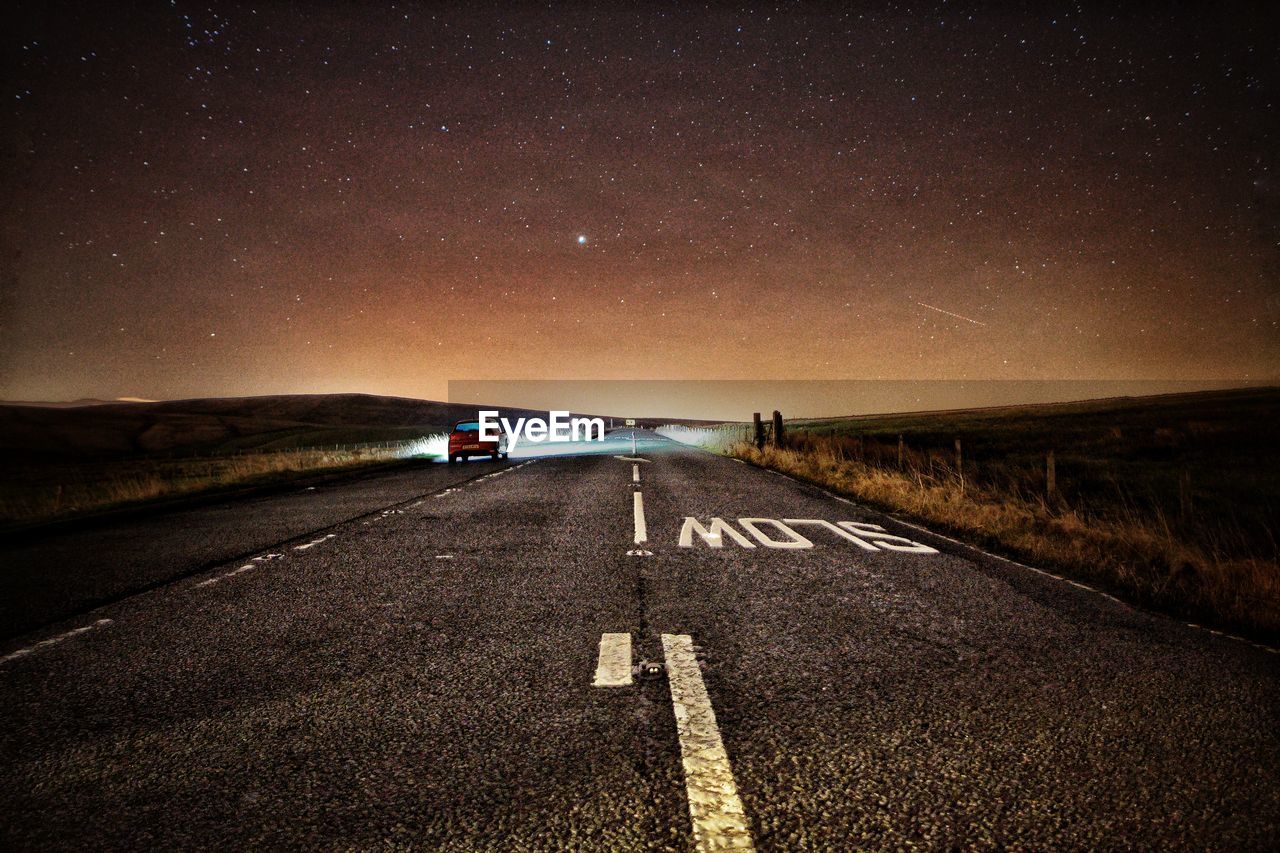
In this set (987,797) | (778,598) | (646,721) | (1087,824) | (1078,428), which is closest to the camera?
(1087,824)

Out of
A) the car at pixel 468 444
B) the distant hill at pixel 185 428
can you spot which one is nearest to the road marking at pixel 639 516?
the car at pixel 468 444

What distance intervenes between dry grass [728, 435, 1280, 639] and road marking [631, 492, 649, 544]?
14.1 feet

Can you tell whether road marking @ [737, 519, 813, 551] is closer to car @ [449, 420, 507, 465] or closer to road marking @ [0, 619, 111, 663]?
road marking @ [0, 619, 111, 663]

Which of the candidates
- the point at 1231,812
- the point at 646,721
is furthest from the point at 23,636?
the point at 1231,812

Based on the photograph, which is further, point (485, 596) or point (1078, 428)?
point (1078, 428)

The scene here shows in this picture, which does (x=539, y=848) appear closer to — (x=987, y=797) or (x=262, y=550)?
(x=987, y=797)

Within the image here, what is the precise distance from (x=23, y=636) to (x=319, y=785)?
357 centimetres

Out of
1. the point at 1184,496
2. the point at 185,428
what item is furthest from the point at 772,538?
the point at 185,428

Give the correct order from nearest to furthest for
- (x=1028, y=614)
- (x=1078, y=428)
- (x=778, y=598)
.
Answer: (x=1028, y=614), (x=778, y=598), (x=1078, y=428)

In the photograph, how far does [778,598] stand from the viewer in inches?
190

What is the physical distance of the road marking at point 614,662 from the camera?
315cm

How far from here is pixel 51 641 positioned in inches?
157

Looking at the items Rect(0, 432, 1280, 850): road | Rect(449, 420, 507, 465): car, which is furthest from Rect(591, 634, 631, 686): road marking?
Rect(449, 420, 507, 465): car

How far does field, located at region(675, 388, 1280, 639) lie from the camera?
5344mm
